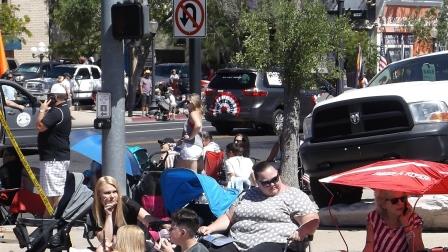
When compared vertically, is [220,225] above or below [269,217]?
below

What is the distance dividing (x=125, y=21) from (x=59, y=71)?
3108 centimetres

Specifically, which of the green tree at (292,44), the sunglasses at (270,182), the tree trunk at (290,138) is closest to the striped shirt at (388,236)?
the sunglasses at (270,182)

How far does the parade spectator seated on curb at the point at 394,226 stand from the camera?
278 inches

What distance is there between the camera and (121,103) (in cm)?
1105

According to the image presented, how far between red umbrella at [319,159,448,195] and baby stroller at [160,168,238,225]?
2686mm

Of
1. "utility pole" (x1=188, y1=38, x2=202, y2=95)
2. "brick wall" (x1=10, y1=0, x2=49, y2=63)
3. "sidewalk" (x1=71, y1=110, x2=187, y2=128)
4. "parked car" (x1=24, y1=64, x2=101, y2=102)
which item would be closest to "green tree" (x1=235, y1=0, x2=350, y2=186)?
"utility pole" (x1=188, y1=38, x2=202, y2=95)

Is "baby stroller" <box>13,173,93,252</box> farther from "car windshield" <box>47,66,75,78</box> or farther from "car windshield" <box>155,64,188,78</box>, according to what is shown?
"car windshield" <box>155,64,188,78</box>

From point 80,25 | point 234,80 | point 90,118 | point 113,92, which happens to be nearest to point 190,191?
point 113,92

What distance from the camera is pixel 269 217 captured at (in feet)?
27.3

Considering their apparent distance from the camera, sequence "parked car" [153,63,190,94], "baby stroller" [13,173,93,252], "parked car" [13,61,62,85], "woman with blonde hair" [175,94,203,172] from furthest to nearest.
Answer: "parked car" [153,63,190,94], "parked car" [13,61,62,85], "woman with blonde hair" [175,94,203,172], "baby stroller" [13,173,93,252]

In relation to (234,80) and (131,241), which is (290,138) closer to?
(131,241)

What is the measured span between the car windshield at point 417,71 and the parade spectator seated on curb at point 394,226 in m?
5.38

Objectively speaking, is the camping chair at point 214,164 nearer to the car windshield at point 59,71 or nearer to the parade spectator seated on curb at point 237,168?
the parade spectator seated on curb at point 237,168

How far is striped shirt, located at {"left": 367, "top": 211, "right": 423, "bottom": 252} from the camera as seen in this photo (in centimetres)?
711
